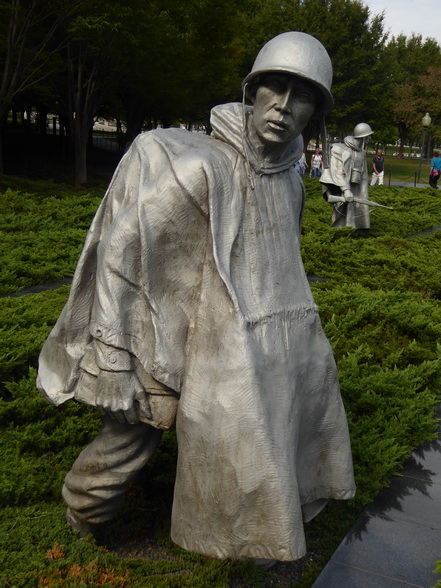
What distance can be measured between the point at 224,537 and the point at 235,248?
1117 mm

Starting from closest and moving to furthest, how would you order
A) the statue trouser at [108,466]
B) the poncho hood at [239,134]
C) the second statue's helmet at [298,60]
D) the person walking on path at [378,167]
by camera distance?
the second statue's helmet at [298,60], the poncho hood at [239,134], the statue trouser at [108,466], the person walking on path at [378,167]

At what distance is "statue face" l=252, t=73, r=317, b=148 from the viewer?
8.63 feet

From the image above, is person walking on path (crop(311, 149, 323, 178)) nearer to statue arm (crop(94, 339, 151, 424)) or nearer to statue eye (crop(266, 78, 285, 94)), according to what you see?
statue eye (crop(266, 78, 285, 94))

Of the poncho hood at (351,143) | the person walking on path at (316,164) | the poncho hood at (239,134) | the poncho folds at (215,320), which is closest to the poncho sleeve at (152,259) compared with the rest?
the poncho folds at (215,320)

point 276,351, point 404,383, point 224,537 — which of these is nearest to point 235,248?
point 276,351

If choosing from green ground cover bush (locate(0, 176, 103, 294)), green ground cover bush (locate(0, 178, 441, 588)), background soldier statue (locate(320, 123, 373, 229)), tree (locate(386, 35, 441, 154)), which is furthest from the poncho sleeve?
tree (locate(386, 35, 441, 154))

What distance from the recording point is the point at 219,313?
267cm

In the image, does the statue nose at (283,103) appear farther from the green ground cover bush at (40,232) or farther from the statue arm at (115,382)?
the green ground cover bush at (40,232)

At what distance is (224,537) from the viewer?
2.69 metres

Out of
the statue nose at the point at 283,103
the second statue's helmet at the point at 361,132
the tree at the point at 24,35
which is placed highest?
the tree at the point at 24,35

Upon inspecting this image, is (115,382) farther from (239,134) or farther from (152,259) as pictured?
(239,134)

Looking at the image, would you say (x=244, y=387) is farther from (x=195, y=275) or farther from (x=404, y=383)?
(x=404, y=383)

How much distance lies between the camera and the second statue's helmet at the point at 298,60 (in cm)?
256

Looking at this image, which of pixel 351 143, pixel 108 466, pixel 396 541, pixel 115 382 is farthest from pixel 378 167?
pixel 115 382
